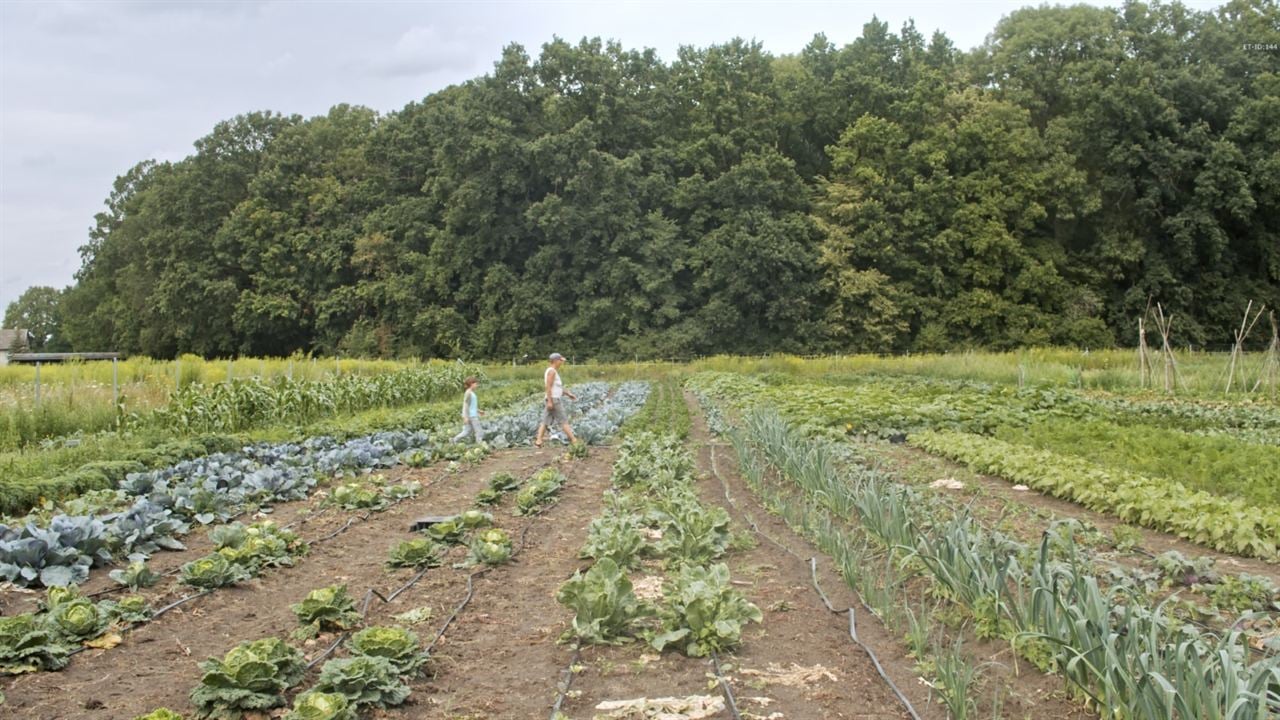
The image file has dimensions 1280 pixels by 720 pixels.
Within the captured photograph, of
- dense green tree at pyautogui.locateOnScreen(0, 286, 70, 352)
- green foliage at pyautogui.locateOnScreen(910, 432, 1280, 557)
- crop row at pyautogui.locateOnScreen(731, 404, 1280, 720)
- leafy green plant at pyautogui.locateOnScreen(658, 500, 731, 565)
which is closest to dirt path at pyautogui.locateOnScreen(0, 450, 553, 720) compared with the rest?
leafy green plant at pyautogui.locateOnScreen(658, 500, 731, 565)

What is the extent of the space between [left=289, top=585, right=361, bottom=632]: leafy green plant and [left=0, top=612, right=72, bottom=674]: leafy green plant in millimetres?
1057

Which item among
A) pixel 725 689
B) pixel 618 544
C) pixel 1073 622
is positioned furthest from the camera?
pixel 618 544

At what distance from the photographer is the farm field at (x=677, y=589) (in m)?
3.80

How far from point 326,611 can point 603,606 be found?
1.46 metres

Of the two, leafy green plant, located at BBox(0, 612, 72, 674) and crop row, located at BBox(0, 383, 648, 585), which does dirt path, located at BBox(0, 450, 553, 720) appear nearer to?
leafy green plant, located at BBox(0, 612, 72, 674)

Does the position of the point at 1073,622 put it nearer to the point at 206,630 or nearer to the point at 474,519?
the point at 206,630

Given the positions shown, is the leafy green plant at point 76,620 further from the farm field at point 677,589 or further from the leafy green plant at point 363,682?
the leafy green plant at point 363,682

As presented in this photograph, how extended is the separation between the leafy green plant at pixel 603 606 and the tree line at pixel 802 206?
32545 millimetres

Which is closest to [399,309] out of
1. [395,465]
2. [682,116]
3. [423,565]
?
[682,116]

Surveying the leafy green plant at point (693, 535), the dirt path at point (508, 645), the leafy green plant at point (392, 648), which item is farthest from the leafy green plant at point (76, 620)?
the leafy green plant at point (693, 535)

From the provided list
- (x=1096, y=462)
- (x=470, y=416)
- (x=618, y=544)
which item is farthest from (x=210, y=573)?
A: (x=1096, y=462)

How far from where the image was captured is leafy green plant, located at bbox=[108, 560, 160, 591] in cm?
532

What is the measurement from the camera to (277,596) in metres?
5.57

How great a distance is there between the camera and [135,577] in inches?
211
